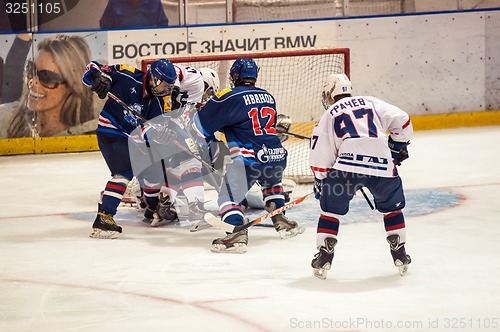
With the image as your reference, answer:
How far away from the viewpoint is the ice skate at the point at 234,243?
5.11 metres

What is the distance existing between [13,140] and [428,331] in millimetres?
6283

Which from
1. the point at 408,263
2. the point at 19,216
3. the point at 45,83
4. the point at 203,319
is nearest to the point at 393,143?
the point at 408,263

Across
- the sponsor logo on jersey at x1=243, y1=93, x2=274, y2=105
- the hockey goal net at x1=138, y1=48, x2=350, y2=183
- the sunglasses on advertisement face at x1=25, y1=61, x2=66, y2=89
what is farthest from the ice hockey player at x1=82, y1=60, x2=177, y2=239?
the sunglasses on advertisement face at x1=25, y1=61, x2=66, y2=89

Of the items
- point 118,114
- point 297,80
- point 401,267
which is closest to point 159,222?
point 118,114

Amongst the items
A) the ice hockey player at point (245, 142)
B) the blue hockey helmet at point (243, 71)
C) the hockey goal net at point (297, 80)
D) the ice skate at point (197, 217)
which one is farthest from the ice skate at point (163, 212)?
the hockey goal net at point (297, 80)

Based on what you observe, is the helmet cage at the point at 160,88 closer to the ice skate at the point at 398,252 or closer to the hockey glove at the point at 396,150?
the hockey glove at the point at 396,150

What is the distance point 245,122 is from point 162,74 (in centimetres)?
58

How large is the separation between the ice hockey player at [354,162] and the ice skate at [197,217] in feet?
4.75

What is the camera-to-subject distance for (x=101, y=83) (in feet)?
18.4

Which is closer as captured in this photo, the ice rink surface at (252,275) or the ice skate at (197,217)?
the ice rink surface at (252,275)

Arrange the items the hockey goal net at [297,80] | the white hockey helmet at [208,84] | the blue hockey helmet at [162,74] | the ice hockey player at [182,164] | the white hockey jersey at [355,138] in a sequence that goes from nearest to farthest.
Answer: the white hockey jersey at [355,138] → the blue hockey helmet at [162,74] → the ice hockey player at [182,164] → the white hockey helmet at [208,84] → the hockey goal net at [297,80]

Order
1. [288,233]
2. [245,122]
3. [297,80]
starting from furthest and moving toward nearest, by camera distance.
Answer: [297,80]
[288,233]
[245,122]

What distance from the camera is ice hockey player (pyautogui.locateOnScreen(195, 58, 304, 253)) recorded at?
17.3 ft

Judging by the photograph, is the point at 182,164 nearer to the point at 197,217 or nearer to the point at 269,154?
the point at 197,217
